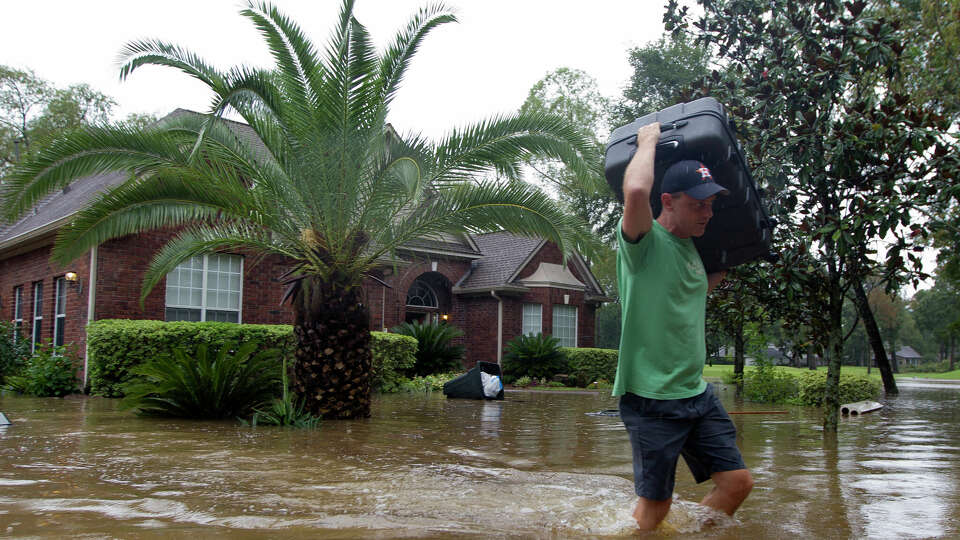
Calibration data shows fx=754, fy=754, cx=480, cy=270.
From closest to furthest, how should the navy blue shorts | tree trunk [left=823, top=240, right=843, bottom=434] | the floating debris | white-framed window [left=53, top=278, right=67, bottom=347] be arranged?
1. the navy blue shorts
2. tree trunk [left=823, top=240, right=843, bottom=434]
3. the floating debris
4. white-framed window [left=53, top=278, right=67, bottom=347]

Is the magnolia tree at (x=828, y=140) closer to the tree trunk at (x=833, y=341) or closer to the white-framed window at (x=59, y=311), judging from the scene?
the tree trunk at (x=833, y=341)

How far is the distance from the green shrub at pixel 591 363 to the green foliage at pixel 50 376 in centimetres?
1329

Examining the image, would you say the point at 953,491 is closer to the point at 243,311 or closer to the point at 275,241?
the point at 275,241

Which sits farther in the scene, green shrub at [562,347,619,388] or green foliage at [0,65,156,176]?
green foliage at [0,65,156,176]

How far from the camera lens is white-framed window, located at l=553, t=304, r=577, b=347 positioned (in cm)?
2502

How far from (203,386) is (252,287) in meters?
7.53

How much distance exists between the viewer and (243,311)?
16.5 meters

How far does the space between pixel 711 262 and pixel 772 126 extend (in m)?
5.07

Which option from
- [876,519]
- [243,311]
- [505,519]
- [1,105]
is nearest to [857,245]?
[876,519]

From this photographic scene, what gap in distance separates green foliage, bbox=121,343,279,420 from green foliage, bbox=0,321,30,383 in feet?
26.9

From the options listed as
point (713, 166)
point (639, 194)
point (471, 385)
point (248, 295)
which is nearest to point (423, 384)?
point (471, 385)

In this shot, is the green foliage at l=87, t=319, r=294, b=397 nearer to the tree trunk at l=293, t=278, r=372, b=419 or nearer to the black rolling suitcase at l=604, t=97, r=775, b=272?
the tree trunk at l=293, t=278, r=372, b=419

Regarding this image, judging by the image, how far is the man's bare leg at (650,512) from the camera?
11.0 ft

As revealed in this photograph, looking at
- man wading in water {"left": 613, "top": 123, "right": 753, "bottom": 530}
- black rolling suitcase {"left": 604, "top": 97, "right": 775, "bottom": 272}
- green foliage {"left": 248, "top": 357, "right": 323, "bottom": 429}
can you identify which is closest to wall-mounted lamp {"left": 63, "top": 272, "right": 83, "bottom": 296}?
green foliage {"left": 248, "top": 357, "right": 323, "bottom": 429}
